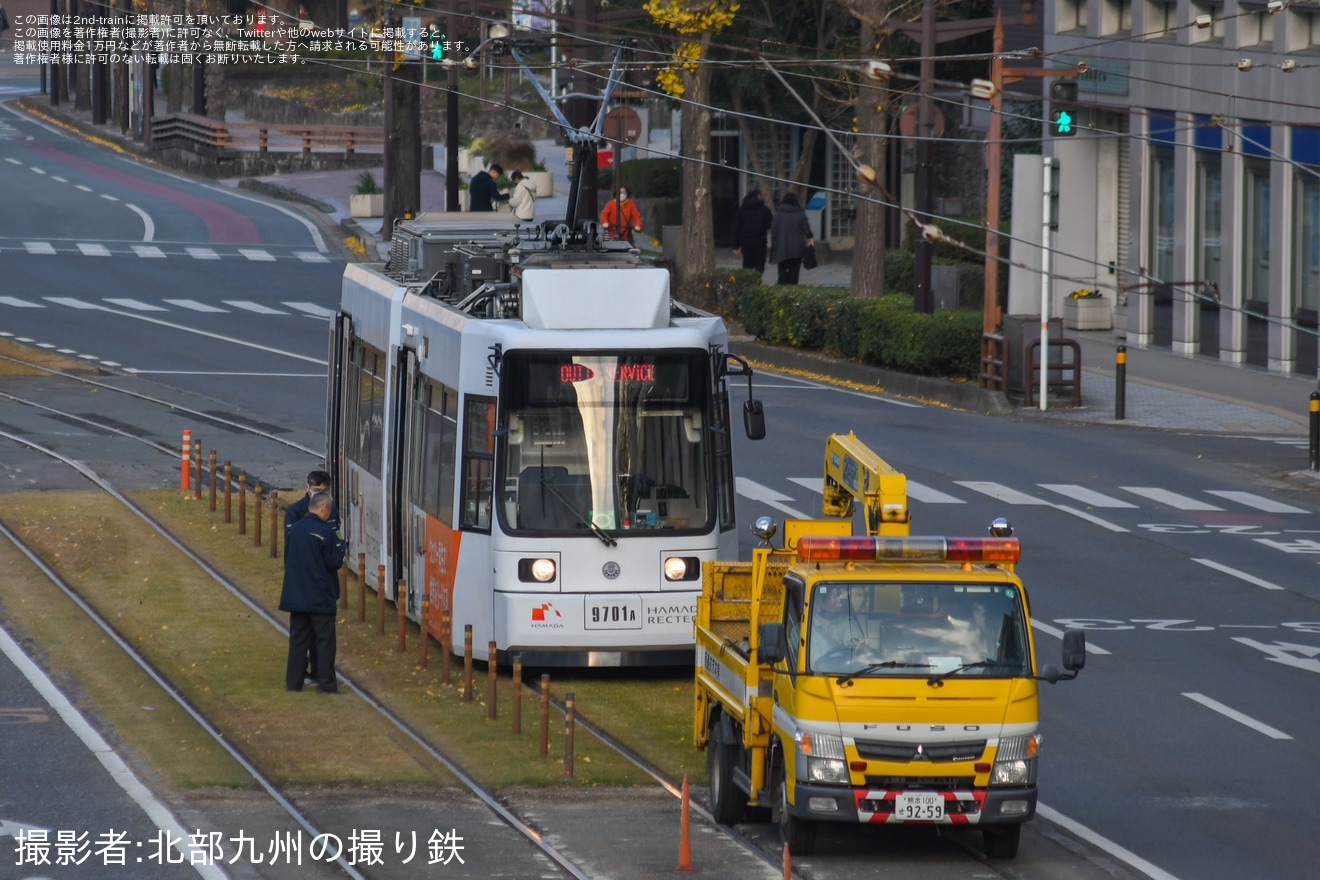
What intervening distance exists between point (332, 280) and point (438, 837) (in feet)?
118

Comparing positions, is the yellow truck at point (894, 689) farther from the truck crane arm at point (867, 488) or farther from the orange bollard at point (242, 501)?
the orange bollard at point (242, 501)

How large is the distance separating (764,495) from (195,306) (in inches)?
835

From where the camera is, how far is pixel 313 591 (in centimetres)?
1595

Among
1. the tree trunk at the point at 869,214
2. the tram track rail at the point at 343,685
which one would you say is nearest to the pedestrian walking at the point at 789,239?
the tree trunk at the point at 869,214

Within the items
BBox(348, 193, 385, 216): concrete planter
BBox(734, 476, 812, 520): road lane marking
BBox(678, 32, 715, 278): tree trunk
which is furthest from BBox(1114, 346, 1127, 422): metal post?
BBox(348, 193, 385, 216): concrete planter

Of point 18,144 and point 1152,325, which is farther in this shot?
point 18,144

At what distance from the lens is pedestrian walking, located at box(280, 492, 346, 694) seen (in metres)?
15.9

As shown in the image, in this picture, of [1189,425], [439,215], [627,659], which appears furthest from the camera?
[1189,425]

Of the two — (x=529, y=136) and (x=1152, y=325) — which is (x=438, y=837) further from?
(x=529, y=136)

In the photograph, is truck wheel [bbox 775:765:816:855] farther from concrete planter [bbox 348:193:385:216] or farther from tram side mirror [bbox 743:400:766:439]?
concrete planter [bbox 348:193:385:216]

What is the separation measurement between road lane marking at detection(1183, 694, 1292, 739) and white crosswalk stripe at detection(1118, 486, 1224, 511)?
833 cm

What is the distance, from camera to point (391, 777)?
536 inches

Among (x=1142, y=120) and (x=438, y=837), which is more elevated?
(x=1142, y=120)

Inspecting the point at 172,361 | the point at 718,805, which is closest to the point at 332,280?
the point at 172,361
